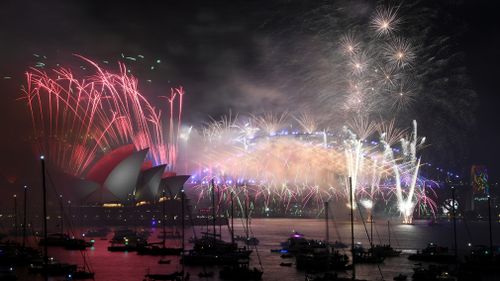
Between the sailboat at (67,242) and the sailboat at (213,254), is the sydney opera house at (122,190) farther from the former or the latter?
the sailboat at (213,254)

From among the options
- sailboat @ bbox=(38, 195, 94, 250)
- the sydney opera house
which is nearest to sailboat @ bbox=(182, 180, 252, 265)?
sailboat @ bbox=(38, 195, 94, 250)

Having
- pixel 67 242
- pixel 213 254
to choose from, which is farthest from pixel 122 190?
pixel 213 254

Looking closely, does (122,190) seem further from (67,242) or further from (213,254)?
(213,254)


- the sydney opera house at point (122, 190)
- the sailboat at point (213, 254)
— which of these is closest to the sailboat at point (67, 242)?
the sailboat at point (213, 254)

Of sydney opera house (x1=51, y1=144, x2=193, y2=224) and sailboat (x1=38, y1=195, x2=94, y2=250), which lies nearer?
sailboat (x1=38, y1=195, x2=94, y2=250)

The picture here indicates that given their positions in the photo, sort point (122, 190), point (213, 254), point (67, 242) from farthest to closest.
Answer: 1. point (122, 190)
2. point (67, 242)
3. point (213, 254)

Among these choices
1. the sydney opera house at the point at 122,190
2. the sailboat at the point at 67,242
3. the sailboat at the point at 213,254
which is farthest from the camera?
the sydney opera house at the point at 122,190

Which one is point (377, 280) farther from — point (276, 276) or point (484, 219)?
point (484, 219)

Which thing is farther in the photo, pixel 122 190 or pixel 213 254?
pixel 122 190

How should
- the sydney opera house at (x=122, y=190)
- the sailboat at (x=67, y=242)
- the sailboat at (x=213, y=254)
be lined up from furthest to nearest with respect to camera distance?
1. the sydney opera house at (x=122, y=190)
2. the sailboat at (x=67, y=242)
3. the sailboat at (x=213, y=254)

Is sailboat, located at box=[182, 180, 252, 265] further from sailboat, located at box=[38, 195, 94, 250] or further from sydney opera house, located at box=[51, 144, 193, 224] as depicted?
sydney opera house, located at box=[51, 144, 193, 224]

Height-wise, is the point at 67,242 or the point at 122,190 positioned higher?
the point at 122,190
